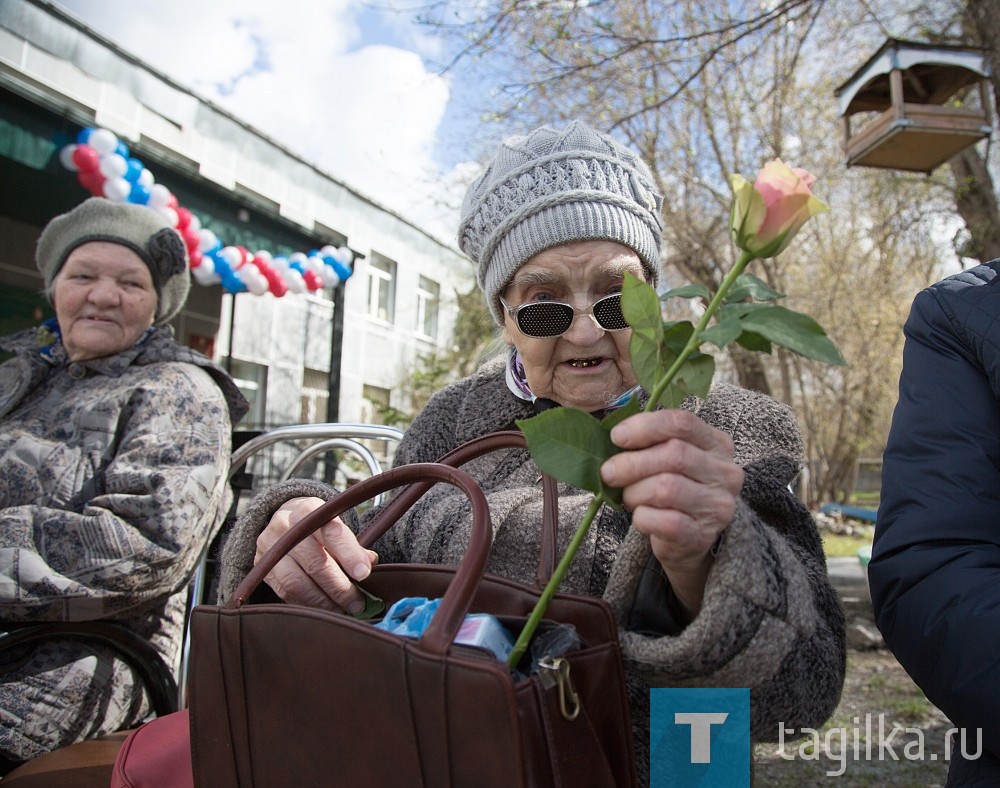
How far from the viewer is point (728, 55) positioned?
24.0 feet

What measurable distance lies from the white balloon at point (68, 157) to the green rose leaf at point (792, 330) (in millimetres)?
6349

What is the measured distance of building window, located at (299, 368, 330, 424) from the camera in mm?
15383

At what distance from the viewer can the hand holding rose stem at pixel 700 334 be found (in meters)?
0.72

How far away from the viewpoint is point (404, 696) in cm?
84

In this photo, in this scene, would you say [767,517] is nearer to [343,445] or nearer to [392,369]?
[343,445]

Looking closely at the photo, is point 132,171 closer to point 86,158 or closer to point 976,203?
point 86,158

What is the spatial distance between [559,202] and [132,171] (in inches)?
226

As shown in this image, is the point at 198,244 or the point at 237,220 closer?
the point at 198,244

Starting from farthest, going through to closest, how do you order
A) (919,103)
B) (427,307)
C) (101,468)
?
1. (427,307)
2. (919,103)
3. (101,468)

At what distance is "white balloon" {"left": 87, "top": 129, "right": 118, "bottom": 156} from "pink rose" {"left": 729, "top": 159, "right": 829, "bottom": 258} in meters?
6.27

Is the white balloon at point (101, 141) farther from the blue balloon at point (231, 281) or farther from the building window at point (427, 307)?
the building window at point (427, 307)

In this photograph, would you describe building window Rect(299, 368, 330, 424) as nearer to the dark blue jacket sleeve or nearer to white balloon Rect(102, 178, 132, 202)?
white balloon Rect(102, 178, 132, 202)

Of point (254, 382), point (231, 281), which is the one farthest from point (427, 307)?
point (231, 281)

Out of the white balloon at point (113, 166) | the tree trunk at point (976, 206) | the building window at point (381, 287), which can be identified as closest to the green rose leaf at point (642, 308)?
the tree trunk at point (976, 206)
